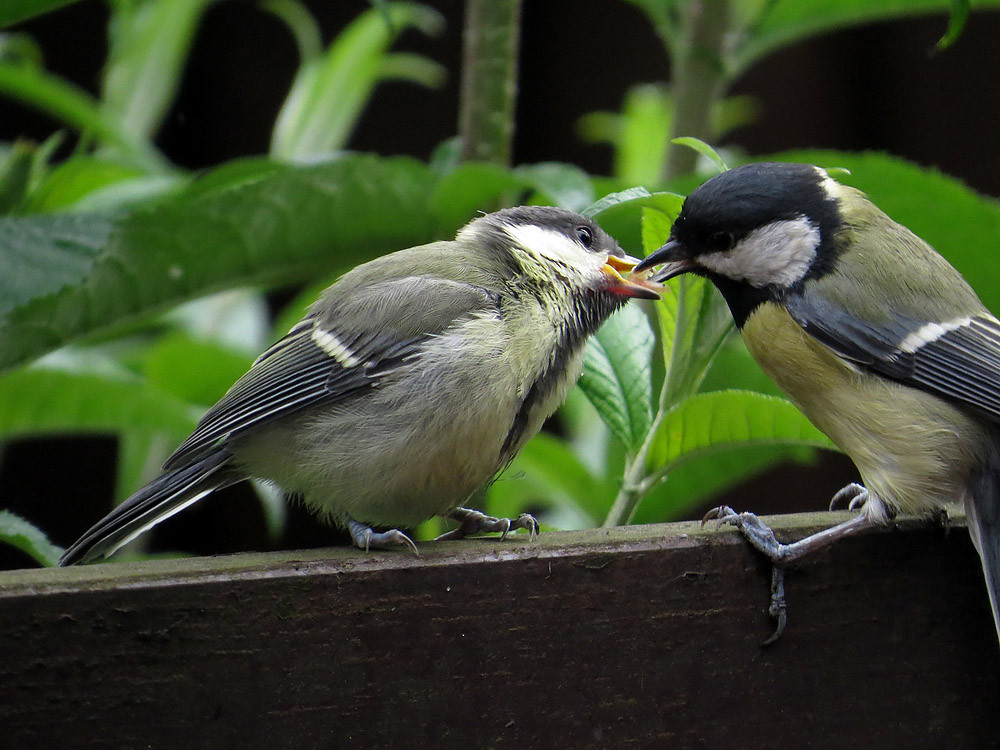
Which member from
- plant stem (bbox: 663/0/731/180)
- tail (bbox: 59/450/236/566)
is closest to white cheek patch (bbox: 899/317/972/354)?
plant stem (bbox: 663/0/731/180)

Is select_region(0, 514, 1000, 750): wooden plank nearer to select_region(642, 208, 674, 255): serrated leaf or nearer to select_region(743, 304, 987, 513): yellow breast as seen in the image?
select_region(743, 304, 987, 513): yellow breast

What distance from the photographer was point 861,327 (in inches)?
48.0

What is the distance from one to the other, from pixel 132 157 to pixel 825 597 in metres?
1.42

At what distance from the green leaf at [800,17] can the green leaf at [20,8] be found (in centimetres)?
95

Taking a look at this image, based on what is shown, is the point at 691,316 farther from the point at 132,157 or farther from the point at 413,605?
the point at 132,157

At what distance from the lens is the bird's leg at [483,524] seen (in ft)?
3.53

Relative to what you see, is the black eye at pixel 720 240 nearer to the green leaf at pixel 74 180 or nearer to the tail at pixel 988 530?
the tail at pixel 988 530

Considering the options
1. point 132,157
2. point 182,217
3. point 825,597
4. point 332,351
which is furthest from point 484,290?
point 132,157

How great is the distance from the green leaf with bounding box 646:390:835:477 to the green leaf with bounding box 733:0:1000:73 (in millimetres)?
655

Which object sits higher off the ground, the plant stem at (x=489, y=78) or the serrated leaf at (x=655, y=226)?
the plant stem at (x=489, y=78)

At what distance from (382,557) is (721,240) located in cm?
55

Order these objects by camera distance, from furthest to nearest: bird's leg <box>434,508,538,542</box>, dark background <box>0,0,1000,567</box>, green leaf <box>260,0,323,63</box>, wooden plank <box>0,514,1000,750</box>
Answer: dark background <box>0,0,1000,567</box> → green leaf <box>260,0,323,63</box> → bird's leg <box>434,508,538,542</box> → wooden plank <box>0,514,1000,750</box>

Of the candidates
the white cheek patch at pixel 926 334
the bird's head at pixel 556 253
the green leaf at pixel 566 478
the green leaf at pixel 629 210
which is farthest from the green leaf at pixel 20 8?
the white cheek patch at pixel 926 334

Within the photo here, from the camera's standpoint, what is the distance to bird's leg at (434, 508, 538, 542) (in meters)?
1.08
